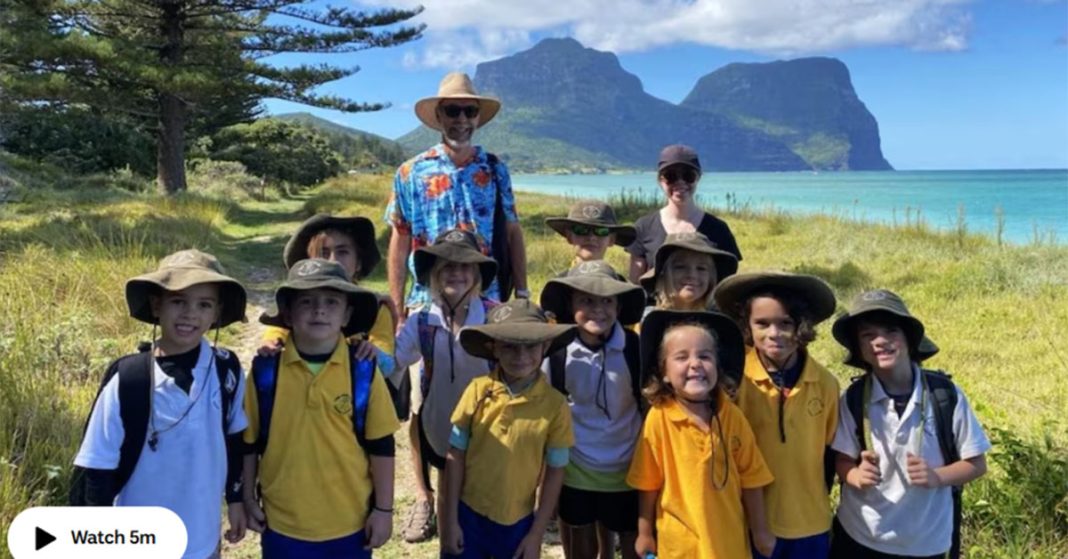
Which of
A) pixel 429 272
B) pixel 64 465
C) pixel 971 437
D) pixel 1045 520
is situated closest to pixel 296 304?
pixel 429 272

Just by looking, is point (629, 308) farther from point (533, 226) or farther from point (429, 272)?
point (533, 226)

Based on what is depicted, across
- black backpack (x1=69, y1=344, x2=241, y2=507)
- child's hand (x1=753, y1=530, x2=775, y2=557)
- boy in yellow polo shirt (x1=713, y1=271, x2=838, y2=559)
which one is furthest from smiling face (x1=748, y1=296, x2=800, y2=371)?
black backpack (x1=69, y1=344, x2=241, y2=507)

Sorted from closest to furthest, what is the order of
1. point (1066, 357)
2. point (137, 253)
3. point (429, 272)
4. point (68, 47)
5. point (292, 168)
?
1. point (429, 272)
2. point (1066, 357)
3. point (137, 253)
4. point (68, 47)
5. point (292, 168)

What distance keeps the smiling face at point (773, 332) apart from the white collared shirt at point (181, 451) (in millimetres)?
1610

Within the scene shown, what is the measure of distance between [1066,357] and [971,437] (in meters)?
4.06

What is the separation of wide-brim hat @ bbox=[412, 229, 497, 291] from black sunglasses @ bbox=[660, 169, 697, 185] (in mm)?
920

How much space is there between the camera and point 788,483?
2.21 meters

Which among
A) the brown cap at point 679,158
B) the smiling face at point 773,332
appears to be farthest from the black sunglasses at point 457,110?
the smiling face at point 773,332

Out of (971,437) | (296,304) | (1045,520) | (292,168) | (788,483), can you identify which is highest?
(292,168)

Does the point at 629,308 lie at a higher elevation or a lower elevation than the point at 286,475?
higher

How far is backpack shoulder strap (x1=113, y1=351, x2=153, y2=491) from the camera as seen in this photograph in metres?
1.88

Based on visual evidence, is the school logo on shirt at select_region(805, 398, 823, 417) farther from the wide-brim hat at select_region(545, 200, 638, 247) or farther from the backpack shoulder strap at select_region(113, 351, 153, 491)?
the backpack shoulder strap at select_region(113, 351, 153, 491)

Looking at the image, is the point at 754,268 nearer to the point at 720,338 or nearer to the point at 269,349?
the point at 720,338

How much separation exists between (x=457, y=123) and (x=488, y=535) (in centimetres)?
173
